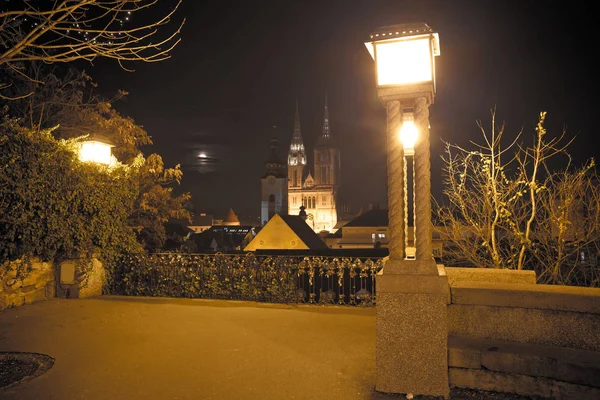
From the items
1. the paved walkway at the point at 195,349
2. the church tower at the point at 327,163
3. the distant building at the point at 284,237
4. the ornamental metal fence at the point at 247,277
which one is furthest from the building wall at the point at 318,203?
the paved walkway at the point at 195,349

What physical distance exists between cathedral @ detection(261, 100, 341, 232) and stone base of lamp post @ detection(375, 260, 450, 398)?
114833mm

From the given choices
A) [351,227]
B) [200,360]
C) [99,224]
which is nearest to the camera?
[200,360]

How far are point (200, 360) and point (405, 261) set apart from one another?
3162mm

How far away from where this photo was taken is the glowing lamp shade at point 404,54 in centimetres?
517

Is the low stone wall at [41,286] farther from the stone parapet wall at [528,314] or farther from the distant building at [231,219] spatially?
the distant building at [231,219]

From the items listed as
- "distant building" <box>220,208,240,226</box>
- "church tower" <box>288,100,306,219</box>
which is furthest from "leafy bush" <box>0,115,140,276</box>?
"church tower" <box>288,100,306,219</box>

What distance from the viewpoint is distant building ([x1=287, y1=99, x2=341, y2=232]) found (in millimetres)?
147413

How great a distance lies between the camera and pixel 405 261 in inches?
195

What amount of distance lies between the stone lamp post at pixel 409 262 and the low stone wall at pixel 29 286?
860 cm

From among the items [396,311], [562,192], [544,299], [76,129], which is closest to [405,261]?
[396,311]

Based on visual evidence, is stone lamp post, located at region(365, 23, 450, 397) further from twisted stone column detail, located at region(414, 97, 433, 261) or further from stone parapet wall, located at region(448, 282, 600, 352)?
stone parapet wall, located at region(448, 282, 600, 352)

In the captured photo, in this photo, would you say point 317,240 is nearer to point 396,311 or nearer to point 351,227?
point 351,227

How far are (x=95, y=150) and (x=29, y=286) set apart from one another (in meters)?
3.56

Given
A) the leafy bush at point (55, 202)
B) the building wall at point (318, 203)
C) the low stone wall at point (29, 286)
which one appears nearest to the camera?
the leafy bush at point (55, 202)
